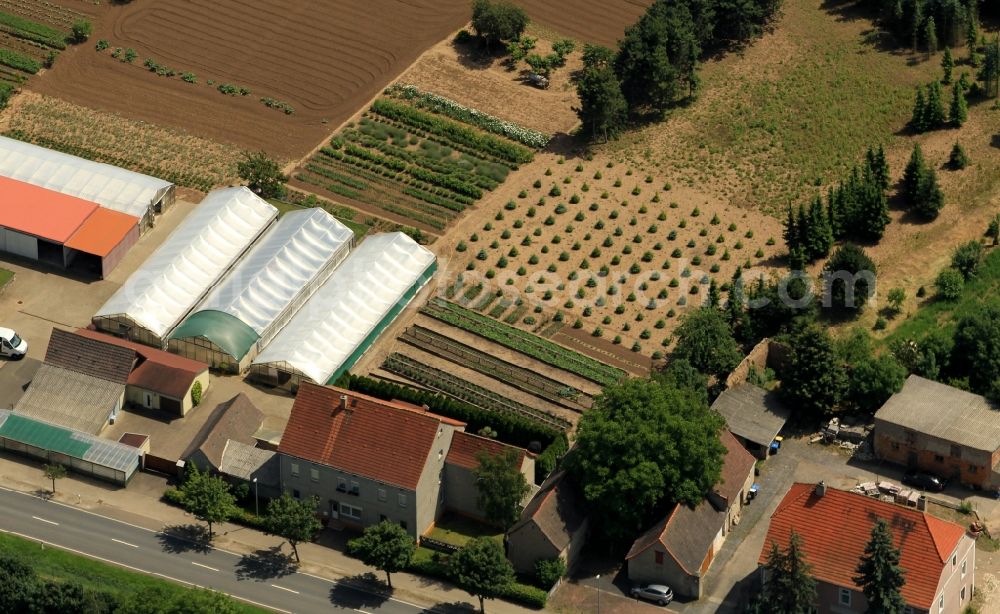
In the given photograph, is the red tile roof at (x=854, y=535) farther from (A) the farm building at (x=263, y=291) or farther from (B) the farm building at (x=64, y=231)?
(B) the farm building at (x=64, y=231)

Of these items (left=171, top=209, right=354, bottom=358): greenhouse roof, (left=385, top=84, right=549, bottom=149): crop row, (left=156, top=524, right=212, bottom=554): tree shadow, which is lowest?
(left=156, top=524, right=212, bottom=554): tree shadow

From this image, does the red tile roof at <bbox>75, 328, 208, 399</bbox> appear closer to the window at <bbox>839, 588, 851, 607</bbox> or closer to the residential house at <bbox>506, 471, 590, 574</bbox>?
the residential house at <bbox>506, 471, 590, 574</bbox>

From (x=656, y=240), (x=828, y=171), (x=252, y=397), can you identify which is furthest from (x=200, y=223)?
(x=828, y=171)

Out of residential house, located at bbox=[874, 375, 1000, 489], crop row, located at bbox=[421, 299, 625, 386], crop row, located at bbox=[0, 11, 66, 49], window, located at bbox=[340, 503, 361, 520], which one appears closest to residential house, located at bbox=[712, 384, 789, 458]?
residential house, located at bbox=[874, 375, 1000, 489]

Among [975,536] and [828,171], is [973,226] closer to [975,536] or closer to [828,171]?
[828,171]

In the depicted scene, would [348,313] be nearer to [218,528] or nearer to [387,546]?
[218,528]

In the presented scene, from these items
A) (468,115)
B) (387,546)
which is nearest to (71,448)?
(387,546)
